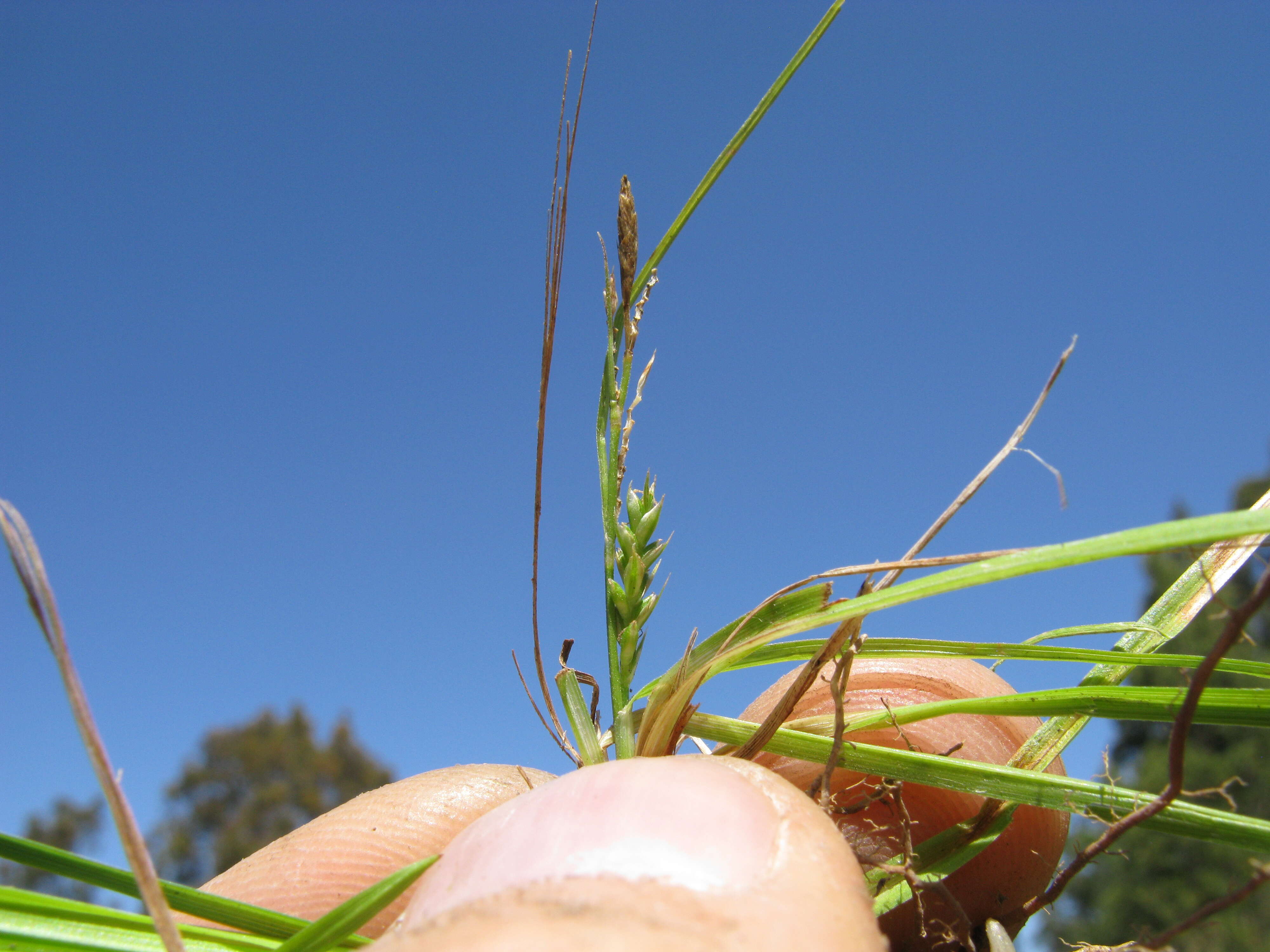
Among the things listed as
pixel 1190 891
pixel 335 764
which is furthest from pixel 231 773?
pixel 1190 891

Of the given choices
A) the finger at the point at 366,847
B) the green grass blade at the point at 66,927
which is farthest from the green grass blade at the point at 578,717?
the finger at the point at 366,847

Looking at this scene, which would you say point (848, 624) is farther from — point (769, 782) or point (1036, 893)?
A: point (1036, 893)

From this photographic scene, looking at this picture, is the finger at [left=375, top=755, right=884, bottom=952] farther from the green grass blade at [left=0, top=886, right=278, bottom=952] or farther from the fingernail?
the green grass blade at [left=0, top=886, right=278, bottom=952]

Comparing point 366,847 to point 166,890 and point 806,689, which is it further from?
point 806,689

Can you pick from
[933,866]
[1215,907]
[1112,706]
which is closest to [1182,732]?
[1215,907]

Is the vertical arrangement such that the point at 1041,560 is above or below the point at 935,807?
above

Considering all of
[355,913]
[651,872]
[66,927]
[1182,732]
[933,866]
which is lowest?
[933,866]

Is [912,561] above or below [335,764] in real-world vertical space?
below
